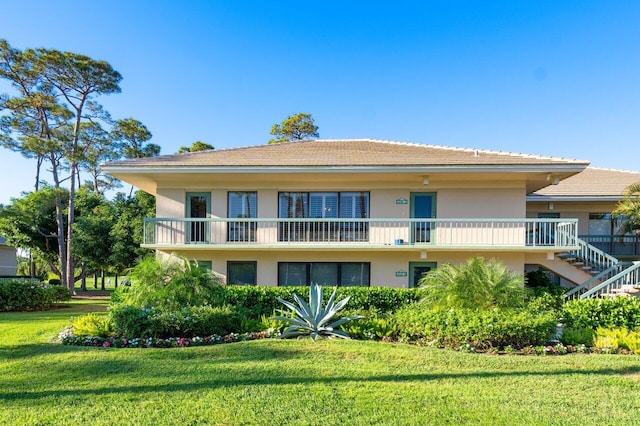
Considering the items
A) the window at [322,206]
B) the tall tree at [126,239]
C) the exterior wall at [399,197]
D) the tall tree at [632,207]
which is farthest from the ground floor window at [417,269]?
the tall tree at [126,239]

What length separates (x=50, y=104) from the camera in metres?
25.6

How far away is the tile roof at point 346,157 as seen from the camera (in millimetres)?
13391

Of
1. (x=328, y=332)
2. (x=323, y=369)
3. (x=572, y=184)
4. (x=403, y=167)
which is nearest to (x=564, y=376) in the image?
(x=323, y=369)

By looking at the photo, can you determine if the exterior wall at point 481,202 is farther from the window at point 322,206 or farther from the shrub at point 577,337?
the shrub at point 577,337

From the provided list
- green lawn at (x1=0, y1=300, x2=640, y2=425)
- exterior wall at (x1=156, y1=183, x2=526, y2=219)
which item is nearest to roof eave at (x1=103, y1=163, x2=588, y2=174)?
exterior wall at (x1=156, y1=183, x2=526, y2=219)

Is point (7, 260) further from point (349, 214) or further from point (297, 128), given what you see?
point (349, 214)

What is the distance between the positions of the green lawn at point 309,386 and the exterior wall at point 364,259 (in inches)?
245

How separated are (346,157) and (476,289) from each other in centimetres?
709

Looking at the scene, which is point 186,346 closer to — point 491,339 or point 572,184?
point 491,339

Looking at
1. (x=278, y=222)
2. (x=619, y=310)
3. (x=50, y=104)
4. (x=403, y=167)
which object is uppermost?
(x=50, y=104)

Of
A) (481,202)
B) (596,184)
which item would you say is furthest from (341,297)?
(596,184)

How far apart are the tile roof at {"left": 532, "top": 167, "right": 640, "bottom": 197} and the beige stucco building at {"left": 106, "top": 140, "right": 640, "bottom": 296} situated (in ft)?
18.2

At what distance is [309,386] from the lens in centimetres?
584

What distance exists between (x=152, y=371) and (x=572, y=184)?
893 inches
